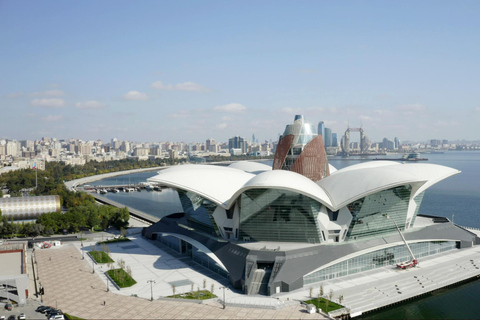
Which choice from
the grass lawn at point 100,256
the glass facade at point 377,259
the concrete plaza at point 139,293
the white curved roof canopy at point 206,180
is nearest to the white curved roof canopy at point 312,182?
the white curved roof canopy at point 206,180

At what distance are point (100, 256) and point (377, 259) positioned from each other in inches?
1035

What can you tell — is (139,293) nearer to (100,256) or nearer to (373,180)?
(100,256)

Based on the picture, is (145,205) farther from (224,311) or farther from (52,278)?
(224,311)

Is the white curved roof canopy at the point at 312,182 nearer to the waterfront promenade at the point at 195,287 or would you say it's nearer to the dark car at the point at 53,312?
the waterfront promenade at the point at 195,287

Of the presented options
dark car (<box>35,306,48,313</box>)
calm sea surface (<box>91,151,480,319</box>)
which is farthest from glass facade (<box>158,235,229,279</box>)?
dark car (<box>35,306,48,313</box>)

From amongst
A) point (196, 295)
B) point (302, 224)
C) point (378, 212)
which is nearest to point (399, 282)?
point (378, 212)

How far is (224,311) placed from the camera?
26.8 m

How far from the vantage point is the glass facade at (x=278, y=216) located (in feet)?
109

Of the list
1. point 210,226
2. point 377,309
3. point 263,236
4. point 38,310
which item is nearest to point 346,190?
point 263,236

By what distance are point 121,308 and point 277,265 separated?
11.8 meters

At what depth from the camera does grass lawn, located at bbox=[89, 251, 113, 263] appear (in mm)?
38862

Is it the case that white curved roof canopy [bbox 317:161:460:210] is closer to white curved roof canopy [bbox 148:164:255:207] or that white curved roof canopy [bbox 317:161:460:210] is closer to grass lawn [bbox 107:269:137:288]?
white curved roof canopy [bbox 148:164:255:207]

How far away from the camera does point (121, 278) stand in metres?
32.5

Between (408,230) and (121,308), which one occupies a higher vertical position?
(408,230)
